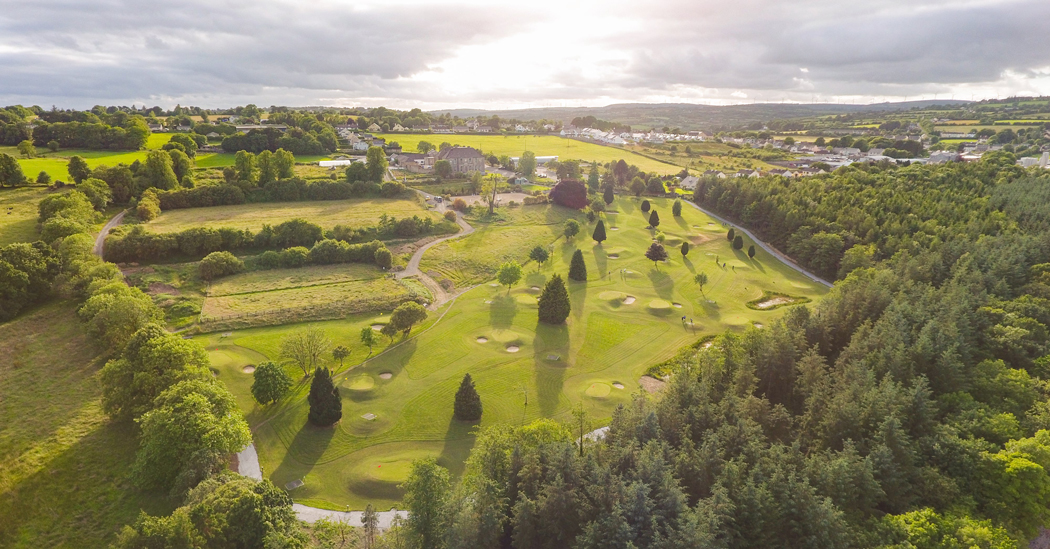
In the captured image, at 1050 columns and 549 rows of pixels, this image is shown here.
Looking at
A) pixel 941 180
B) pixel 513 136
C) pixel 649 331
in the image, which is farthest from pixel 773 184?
pixel 513 136

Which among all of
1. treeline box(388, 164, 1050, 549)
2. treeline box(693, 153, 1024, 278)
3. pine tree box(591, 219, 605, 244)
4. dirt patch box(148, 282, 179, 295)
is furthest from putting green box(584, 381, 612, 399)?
dirt patch box(148, 282, 179, 295)

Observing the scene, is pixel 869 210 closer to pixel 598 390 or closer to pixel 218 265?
pixel 598 390

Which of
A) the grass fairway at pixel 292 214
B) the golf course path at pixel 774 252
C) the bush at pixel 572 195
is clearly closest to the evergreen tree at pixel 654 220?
the bush at pixel 572 195

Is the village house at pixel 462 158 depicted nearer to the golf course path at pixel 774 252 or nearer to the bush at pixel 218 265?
the golf course path at pixel 774 252

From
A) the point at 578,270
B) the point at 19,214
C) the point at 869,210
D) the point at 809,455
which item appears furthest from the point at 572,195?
the point at 19,214

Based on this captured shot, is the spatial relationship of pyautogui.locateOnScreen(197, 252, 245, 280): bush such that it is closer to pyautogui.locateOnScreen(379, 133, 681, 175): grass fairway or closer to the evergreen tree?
the evergreen tree
